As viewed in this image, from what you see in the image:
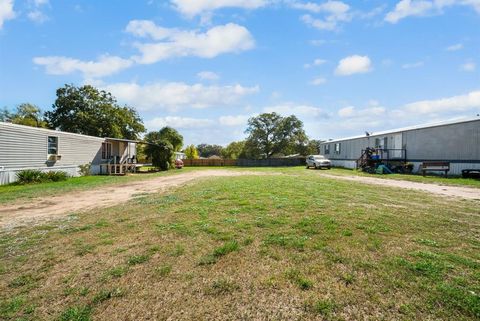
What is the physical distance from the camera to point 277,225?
5043 mm

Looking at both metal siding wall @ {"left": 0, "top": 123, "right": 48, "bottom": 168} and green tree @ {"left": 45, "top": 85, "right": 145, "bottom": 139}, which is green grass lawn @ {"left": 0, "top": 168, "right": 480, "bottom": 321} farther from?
green tree @ {"left": 45, "top": 85, "right": 145, "bottom": 139}

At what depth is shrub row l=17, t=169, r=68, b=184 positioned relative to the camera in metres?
13.3

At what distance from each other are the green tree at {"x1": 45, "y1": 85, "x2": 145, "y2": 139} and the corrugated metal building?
31650 millimetres

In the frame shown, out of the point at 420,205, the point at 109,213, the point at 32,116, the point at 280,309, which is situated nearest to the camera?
the point at 280,309

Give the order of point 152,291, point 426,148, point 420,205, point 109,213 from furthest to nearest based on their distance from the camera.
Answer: point 426,148
point 420,205
point 109,213
point 152,291

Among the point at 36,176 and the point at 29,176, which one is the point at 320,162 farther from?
the point at 29,176

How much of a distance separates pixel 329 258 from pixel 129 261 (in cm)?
270

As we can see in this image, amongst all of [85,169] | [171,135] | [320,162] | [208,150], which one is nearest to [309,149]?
[320,162]

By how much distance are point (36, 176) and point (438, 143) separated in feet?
82.3

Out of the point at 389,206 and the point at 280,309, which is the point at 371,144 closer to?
the point at 389,206

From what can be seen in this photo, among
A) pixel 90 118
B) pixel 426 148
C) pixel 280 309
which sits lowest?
pixel 280 309

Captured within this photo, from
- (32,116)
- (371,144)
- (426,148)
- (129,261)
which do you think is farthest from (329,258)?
(32,116)

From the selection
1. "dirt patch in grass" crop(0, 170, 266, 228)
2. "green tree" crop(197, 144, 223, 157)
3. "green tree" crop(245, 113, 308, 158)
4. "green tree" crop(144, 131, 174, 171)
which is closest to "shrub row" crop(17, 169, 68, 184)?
"dirt patch in grass" crop(0, 170, 266, 228)

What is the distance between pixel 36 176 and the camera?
45.1 ft
